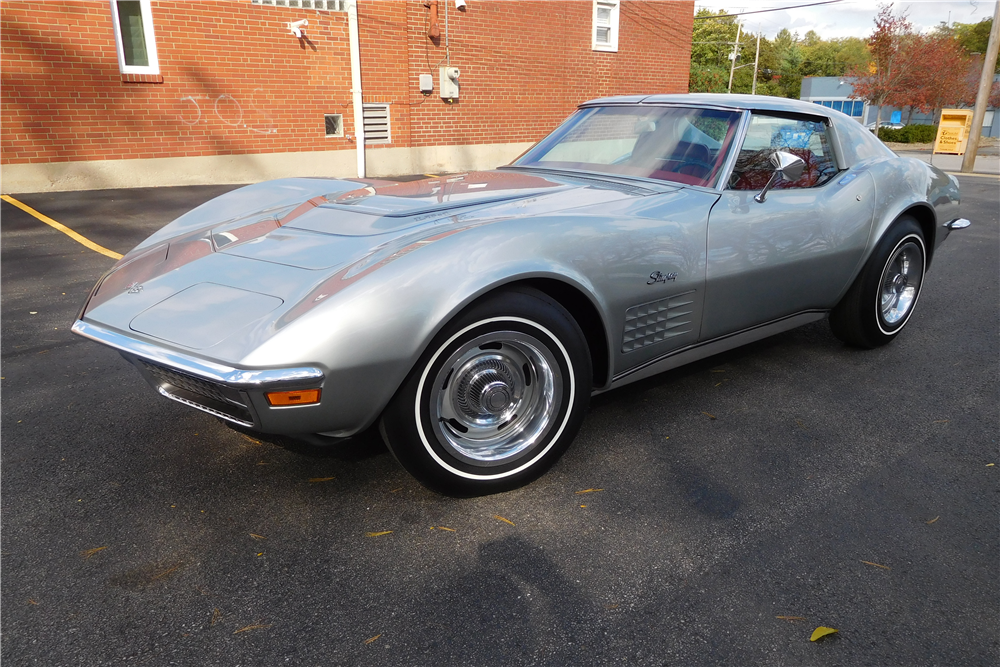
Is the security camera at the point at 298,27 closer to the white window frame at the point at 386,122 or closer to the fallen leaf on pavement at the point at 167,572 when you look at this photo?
the white window frame at the point at 386,122

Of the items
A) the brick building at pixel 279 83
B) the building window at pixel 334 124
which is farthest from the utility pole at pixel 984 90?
the building window at pixel 334 124

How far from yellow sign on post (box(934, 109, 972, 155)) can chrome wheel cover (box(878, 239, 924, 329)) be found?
20.2 m

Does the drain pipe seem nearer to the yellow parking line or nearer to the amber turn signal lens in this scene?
the yellow parking line

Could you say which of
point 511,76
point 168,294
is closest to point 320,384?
point 168,294

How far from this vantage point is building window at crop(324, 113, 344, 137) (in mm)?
12844

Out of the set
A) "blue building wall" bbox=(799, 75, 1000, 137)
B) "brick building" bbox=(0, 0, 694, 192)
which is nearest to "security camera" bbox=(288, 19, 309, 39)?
"brick building" bbox=(0, 0, 694, 192)

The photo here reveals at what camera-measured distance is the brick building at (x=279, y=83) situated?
10.0 meters

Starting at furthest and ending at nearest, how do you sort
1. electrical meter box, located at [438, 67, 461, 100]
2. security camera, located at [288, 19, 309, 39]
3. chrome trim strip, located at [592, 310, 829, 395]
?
electrical meter box, located at [438, 67, 461, 100] → security camera, located at [288, 19, 309, 39] → chrome trim strip, located at [592, 310, 829, 395]

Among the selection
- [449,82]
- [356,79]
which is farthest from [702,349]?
[449,82]

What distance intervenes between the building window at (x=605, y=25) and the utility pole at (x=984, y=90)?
321 inches

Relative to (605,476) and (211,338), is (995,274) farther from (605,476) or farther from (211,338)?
(211,338)

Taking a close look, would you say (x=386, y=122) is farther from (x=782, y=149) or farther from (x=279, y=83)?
(x=782, y=149)

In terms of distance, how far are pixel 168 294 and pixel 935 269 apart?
6346 millimetres

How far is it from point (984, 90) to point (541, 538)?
63.2 feet
